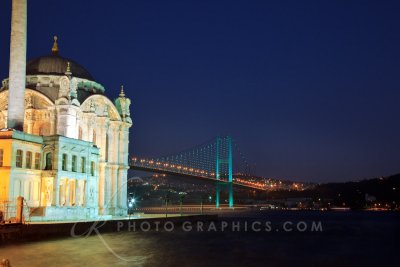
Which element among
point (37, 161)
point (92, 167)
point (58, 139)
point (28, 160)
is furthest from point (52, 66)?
point (28, 160)

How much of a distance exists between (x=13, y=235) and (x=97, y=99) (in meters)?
20.6

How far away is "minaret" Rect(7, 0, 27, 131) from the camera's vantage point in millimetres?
34438

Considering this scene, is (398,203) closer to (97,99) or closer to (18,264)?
(97,99)

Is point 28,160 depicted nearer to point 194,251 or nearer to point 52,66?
point 52,66

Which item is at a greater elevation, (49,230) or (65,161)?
(65,161)

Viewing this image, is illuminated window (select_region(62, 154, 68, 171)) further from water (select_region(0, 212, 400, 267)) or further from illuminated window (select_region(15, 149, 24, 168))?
water (select_region(0, 212, 400, 267))

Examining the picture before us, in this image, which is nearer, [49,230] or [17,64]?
[49,230]

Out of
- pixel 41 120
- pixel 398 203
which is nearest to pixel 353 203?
pixel 398 203

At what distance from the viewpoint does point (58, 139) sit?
118ft

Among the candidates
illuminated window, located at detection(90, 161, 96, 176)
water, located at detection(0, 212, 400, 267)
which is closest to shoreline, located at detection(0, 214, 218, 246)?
water, located at detection(0, 212, 400, 267)

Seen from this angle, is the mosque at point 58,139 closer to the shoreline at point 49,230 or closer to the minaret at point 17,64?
the minaret at point 17,64

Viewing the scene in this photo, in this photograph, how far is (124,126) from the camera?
161 ft

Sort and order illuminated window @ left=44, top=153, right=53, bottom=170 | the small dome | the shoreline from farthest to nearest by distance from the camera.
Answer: the small dome < illuminated window @ left=44, top=153, right=53, bottom=170 < the shoreline

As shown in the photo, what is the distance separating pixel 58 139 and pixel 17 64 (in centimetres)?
546
